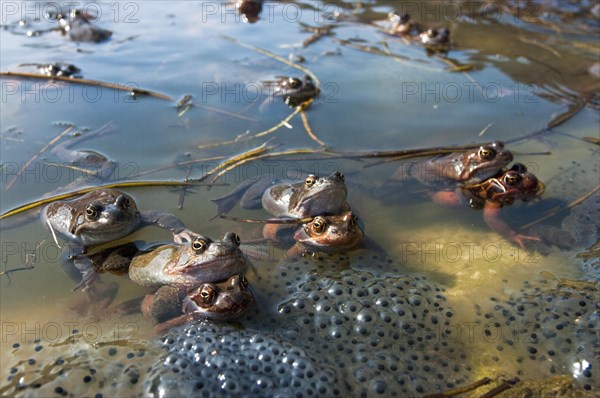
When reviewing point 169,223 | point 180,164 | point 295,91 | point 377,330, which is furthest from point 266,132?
point 377,330

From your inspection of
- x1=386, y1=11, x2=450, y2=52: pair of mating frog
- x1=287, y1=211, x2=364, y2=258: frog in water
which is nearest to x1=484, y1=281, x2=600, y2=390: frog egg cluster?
x1=287, y1=211, x2=364, y2=258: frog in water

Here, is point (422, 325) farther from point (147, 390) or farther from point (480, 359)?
point (147, 390)

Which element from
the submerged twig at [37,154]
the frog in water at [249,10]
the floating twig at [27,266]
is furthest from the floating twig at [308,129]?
the frog in water at [249,10]

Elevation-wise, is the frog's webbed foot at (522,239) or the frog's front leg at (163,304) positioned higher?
the frog's webbed foot at (522,239)

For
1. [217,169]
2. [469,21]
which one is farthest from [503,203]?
[469,21]

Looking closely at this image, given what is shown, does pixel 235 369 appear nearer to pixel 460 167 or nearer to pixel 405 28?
pixel 460 167

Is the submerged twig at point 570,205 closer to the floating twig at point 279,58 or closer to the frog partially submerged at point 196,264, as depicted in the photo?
the frog partially submerged at point 196,264
